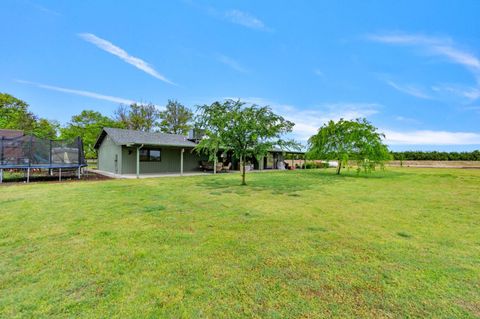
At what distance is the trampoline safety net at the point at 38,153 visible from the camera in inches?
426

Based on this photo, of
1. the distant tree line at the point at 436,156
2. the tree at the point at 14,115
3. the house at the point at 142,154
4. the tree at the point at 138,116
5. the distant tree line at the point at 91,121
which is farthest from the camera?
the distant tree line at the point at 436,156

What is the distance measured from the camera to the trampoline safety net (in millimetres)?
10812

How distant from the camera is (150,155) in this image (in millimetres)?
15258

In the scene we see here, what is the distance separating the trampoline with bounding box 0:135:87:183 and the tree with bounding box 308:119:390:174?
56.7 ft

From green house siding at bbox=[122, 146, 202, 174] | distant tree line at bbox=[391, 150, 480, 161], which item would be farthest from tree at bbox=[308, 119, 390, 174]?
distant tree line at bbox=[391, 150, 480, 161]

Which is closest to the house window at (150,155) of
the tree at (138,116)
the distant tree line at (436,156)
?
the tree at (138,116)

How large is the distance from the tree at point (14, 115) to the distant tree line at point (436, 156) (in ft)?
178

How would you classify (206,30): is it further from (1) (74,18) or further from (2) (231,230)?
(2) (231,230)

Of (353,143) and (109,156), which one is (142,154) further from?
(353,143)

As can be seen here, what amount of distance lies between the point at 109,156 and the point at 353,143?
60.7 feet

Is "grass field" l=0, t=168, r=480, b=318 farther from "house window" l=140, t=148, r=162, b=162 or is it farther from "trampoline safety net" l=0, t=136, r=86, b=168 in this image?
"house window" l=140, t=148, r=162, b=162

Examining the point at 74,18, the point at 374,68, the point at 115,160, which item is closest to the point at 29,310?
the point at 115,160

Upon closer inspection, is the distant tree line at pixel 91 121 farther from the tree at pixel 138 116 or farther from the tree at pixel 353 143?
the tree at pixel 353 143

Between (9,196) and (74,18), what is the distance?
11021 millimetres
